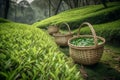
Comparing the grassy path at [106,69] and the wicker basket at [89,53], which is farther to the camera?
the wicker basket at [89,53]

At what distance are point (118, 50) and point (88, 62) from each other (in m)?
2.11

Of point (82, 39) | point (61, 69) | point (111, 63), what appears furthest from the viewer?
point (82, 39)

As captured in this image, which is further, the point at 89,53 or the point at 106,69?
the point at 106,69

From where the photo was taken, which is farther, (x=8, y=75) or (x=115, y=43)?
(x=115, y=43)

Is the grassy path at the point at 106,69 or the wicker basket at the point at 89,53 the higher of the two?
the wicker basket at the point at 89,53

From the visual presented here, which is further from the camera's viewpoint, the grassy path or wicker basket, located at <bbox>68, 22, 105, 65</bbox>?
wicker basket, located at <bbox>68, 22, 105, 65</bbox>

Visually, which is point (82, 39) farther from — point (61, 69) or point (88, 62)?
point (61, 69)

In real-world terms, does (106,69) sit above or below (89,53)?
below

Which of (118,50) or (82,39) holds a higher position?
(82,39)

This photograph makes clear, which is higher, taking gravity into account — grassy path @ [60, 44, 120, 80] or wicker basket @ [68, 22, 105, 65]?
wicker basket @ [68, 22, 105, 65]

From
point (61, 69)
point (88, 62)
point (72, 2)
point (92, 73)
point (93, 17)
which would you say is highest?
point (72, 2)

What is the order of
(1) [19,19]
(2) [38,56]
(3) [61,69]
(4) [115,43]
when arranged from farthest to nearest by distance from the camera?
1. (1) [19,19]
2. (4) [115,43]
3. (2) [38,56]
4. (3) [61,69]

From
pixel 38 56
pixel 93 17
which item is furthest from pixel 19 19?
pixel 38 56

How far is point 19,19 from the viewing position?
48.6m
